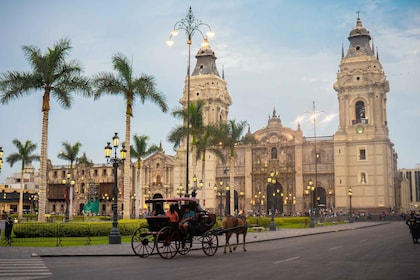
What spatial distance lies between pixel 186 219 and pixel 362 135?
6615cm

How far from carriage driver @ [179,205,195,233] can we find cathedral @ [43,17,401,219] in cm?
5365

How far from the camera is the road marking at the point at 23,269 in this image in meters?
13.0

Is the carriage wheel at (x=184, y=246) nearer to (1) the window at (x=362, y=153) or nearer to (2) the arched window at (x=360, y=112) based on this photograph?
(1) the window at (x=362, y=153)

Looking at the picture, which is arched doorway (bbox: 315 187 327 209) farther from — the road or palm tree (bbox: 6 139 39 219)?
the road

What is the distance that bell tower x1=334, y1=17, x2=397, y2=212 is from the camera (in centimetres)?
7794

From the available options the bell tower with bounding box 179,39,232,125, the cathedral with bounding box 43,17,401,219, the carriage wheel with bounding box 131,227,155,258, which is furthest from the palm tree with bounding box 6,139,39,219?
the carriage wheel with bounding box 131,227,155,258

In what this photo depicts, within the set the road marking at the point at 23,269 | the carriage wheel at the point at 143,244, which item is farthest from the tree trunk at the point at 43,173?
the road marking at the point at 23,269

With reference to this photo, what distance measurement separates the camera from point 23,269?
14.6 m

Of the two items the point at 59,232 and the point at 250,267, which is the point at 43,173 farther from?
the point at 250,267

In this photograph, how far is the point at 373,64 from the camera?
268ft

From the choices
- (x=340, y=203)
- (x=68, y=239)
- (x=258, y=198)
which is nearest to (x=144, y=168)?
(x=258, y=198)

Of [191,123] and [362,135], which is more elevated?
[362,135]

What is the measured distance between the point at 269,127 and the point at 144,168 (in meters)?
25.1

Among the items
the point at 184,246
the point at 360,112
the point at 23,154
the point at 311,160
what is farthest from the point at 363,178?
the point at 184,246
